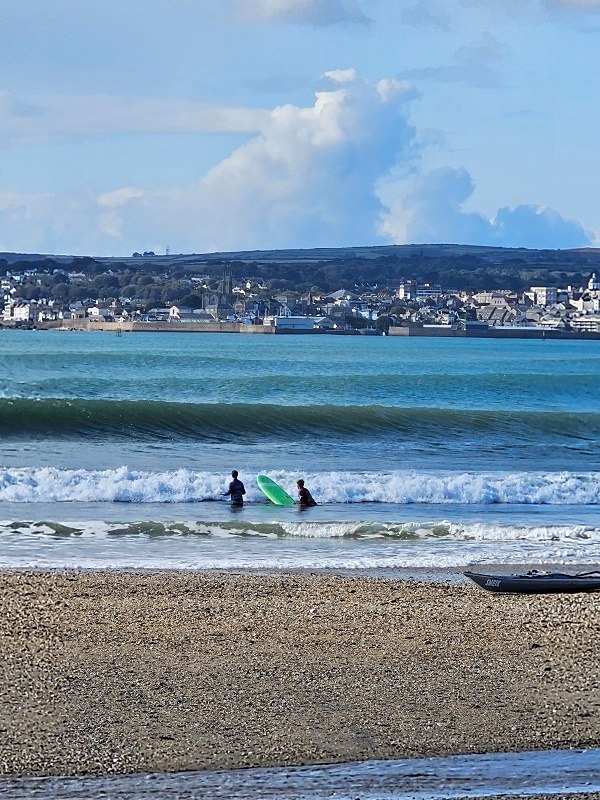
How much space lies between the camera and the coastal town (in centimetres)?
14638

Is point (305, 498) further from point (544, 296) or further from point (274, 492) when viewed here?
point (544, 296)

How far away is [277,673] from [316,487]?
1085cm

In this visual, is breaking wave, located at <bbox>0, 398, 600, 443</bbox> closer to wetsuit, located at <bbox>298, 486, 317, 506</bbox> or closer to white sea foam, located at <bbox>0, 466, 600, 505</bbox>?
white sea foam, located at <bbox>0, 466, 600, 505</bbox>

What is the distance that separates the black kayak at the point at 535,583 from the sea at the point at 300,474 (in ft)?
4.49

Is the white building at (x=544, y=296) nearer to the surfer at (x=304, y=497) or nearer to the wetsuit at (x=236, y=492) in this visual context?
the surfer at (x=304, y=497)

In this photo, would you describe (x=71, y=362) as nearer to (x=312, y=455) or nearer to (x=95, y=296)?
(x=312, y=455)

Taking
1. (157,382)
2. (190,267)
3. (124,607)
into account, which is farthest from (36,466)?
(190,267)

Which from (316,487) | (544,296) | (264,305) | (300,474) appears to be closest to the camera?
(316,487)

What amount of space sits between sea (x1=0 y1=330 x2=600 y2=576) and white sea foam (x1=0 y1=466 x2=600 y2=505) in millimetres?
36

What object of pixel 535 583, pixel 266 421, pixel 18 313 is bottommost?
pixel 266 421

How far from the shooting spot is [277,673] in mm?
8211

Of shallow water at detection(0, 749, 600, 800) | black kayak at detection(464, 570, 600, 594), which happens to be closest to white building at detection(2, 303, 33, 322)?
black kayak at detection(464, 570, 600, 594)

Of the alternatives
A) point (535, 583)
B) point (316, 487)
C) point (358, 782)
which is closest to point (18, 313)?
point (316, 487)

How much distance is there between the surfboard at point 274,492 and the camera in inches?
711
